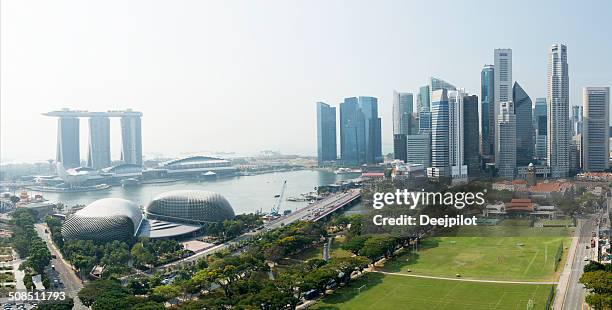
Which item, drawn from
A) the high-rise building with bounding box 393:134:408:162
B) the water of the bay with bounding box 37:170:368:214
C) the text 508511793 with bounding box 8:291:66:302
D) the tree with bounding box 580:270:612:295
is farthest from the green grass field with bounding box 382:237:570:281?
the high-rise building with bounding box 393:134:408:162

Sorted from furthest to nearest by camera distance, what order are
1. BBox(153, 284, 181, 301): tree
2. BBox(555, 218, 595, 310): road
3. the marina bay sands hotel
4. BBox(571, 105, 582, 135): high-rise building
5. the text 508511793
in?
the marina bay sands hotel
BBox(571, 105, 582, 135): high-rise building
the text 508511793
BBox(153, 284, 181, 301): tree
BBox(555, 218, 595, 310): road

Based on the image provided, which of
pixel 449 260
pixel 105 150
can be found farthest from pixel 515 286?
pixel 105 150

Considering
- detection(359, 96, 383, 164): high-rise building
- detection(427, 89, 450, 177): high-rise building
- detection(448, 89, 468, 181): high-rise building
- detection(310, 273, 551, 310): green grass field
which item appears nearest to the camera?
detection(310, 273, 551, 310): green grass field

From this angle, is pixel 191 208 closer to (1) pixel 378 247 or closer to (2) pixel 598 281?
(1) pixel 378 247

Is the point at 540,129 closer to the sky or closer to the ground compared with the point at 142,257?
closer to the sky

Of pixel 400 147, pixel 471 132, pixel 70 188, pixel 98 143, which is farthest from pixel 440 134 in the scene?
pixel 98 143

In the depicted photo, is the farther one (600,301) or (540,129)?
(540,129)

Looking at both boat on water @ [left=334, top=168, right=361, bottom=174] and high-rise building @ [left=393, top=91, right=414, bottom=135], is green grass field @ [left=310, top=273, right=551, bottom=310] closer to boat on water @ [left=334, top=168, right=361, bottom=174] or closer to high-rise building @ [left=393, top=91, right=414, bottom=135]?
high-rise building @ [left=393, top=91, right=414, bottom=135]
